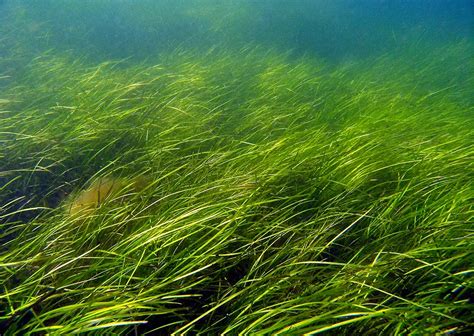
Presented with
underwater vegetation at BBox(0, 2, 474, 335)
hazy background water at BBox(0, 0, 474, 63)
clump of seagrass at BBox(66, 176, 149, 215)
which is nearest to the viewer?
underwater vegetation at BBox(0, 2, 474, 335)

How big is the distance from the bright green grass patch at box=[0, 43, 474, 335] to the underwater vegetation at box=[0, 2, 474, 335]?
14 millimetres

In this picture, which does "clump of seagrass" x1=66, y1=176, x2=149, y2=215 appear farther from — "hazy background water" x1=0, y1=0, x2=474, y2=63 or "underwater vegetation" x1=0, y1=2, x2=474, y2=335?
"hazy background water" x1=0, y1=0, x2=474, y2=63

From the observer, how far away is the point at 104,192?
7.96 feet

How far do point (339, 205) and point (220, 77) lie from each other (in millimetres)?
5394

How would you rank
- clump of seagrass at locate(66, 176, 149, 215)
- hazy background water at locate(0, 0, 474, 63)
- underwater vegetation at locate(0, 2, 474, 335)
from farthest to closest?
hazy background water at locate(0, 0, 474, 63)
clump of seagrass at locate(66, 176, 149, 215)
underwater vegetation at locate(0, 2, 474, 335)

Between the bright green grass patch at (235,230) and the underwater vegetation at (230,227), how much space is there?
0.01 m

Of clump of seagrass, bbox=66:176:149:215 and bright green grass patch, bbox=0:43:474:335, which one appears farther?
clump of seagrass, bbox=66:176:149:215

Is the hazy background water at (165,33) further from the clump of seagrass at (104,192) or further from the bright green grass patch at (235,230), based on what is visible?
the clump of seagrass at (104,192)

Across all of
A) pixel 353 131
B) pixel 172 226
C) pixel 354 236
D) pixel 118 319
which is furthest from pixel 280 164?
pixel 118 319

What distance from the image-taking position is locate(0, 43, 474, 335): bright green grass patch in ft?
4.35

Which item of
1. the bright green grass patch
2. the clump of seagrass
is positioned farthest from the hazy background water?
the clump of seagrass

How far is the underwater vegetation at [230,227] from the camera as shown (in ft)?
4.35

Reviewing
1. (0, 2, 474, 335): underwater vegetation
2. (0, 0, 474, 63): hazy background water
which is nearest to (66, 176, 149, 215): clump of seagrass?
(0, 2, 474, 335): underwater vegetation

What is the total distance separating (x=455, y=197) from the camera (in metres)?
1.96
